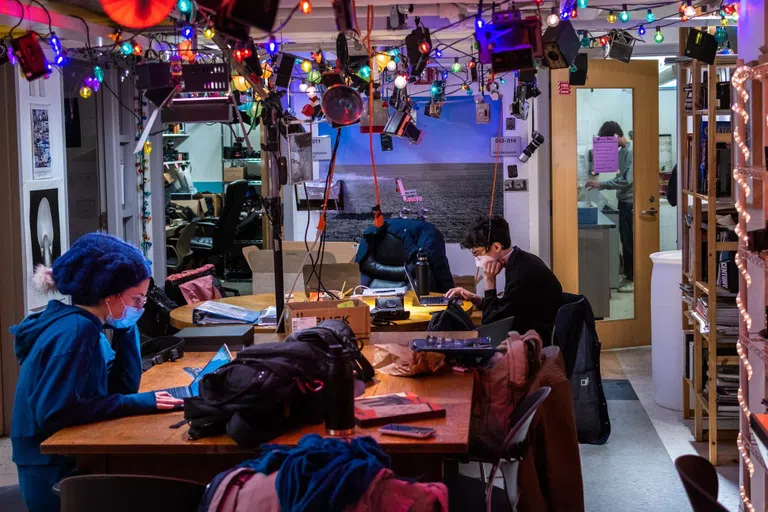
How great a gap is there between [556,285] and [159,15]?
2800mm


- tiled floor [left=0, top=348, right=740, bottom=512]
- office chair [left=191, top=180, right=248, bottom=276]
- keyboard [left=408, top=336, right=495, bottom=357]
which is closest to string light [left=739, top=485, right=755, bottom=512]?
tiled floor [left=0, top=348, right=740, bottom=512]

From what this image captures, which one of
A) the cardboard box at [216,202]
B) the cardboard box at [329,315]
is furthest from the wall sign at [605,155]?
the cardboard box at [216,202]

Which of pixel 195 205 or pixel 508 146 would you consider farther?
pixel 195 205

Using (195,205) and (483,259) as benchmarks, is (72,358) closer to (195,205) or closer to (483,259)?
(483,259)

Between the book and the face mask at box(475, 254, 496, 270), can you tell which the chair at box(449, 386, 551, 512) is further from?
the face mask at box(475, 254, 496, 270)

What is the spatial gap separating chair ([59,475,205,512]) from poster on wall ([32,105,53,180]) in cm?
393

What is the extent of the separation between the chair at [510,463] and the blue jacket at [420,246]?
382cm

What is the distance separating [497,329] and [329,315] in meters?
1.29

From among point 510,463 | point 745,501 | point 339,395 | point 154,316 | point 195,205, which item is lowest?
point 745,501

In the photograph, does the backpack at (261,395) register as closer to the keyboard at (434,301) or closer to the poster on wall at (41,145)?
the keyboard at (434,301)

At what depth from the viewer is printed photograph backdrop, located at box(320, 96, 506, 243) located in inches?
363

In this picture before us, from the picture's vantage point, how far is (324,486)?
81.7 inches

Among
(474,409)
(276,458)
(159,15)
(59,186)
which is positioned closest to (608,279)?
(59,186)

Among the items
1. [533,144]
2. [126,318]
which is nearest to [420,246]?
[533,144]
